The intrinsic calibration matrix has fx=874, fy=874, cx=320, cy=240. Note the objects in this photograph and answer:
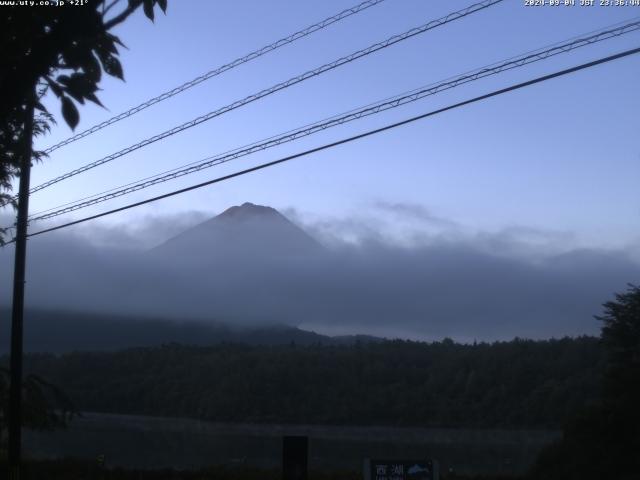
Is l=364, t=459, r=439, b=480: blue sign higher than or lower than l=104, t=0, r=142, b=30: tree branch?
lower

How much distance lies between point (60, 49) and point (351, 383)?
57417mm

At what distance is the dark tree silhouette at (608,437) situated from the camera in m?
25.2

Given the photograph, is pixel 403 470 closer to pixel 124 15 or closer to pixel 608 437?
pixel 124 15

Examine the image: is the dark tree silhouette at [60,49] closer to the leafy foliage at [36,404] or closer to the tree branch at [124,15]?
the tree branch at [124,15]

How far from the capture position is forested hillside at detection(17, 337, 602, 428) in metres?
51.0

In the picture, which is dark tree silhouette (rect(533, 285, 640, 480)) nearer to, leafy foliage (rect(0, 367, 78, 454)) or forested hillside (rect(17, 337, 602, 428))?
leafy foliage (rect(0, 367, 78, 454))

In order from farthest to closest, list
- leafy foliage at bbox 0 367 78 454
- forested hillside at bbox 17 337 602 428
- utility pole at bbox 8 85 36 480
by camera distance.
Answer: forested hillside at bbox 17 337 602 428 < leafy foliage at bbox 0 367 78 454 < utility pole at bbox 8 85 36 480

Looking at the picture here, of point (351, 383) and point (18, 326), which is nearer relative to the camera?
point (18, 326)

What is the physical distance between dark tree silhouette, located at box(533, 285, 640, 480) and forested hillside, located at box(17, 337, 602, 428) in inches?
670

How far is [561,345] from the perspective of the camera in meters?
54.6

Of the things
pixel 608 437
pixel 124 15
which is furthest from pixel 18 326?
pixel 608 437

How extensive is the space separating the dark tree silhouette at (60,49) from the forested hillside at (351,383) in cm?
4130

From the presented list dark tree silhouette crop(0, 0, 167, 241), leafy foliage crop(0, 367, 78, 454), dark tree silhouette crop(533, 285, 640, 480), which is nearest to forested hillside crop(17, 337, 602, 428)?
dark tree silhouette crop(533, 285, 640, 480)

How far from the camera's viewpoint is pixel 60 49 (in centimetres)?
557
